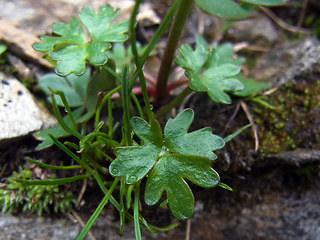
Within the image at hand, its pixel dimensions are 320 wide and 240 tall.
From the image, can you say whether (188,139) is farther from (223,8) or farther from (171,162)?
(223,8)

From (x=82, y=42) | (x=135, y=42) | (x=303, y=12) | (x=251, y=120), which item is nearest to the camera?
(x=135, y=42)

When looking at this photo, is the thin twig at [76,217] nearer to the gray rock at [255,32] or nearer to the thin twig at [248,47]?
the thin twig at [248,47]

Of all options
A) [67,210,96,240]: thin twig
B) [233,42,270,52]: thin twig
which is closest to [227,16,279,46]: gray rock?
[233,42,270,52]: thin twig

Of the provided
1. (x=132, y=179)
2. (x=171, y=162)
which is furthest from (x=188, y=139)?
(x=132, y=179)

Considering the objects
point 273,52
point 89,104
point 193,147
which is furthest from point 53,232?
point 273,52

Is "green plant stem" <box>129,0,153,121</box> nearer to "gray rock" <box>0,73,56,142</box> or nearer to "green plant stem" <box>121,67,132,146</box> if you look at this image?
"green plant stem" <box>121,67,132,146</box>

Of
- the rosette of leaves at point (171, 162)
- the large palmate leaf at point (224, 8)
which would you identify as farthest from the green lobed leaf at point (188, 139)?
the large palmate leaf at point (224, 8)
